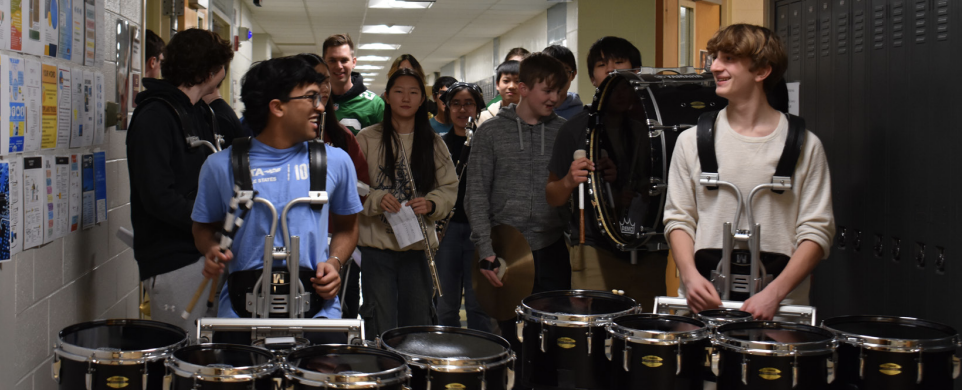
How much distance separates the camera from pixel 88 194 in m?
3.06

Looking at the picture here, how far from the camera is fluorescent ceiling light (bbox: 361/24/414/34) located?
41.9 ft

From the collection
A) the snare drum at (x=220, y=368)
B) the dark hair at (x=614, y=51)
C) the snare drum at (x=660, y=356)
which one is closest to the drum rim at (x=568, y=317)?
the snare drum at (x=660, y=356)

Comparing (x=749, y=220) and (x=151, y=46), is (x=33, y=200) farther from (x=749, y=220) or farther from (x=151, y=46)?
(x=749, y=220)

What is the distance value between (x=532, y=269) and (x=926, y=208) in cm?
136

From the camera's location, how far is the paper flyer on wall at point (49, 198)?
2627 millimetres

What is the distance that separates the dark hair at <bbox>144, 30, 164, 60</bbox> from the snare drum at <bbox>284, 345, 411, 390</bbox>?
9.23 feet

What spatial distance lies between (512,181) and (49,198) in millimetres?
1621

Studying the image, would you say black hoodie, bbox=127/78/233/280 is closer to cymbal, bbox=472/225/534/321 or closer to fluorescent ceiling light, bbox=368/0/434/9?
cymbal, bbox=472/225/534/321

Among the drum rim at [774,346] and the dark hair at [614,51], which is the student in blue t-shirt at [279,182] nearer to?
the drum rim at [774,346]

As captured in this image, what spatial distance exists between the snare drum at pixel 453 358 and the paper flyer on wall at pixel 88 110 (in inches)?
67.3

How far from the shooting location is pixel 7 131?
2312 mm

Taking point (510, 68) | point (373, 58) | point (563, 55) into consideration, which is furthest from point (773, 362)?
point (373, 58)

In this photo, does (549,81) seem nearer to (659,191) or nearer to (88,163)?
(659,191)

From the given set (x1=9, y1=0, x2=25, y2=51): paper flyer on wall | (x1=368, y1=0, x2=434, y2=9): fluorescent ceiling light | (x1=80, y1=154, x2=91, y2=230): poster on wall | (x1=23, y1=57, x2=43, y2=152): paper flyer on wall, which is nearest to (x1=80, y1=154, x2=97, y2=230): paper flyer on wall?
(x1=80, y1=154, x2=91, y2=230): poster on wall
